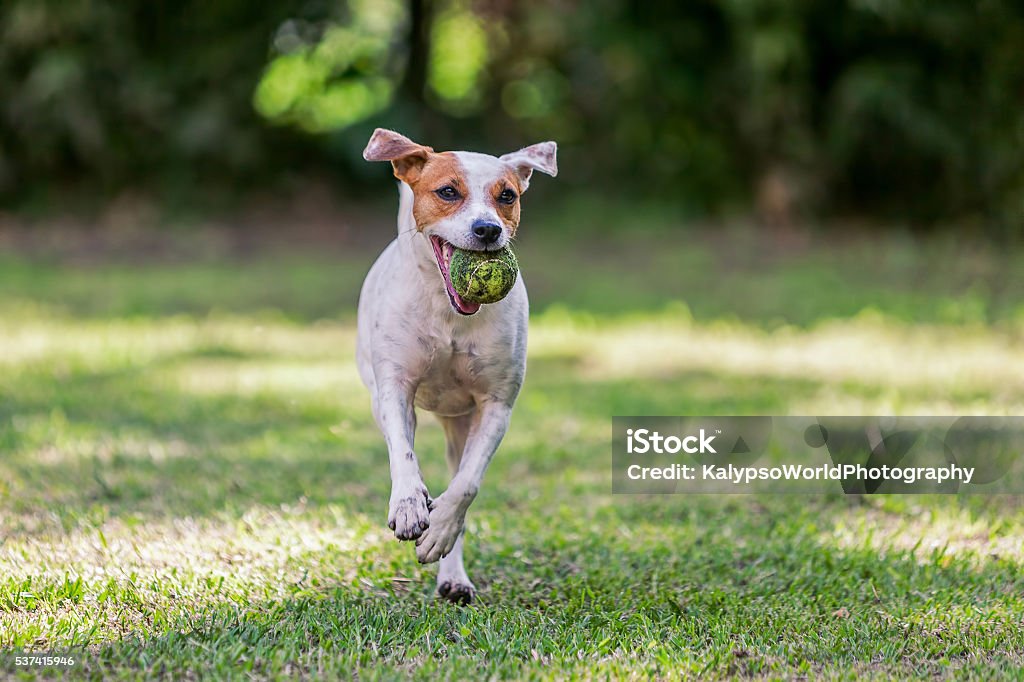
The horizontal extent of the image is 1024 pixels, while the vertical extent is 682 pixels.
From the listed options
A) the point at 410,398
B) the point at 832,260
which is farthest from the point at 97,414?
the point at 832,260

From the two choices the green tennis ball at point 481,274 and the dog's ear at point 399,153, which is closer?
A: the green tennis ball at point 481,274

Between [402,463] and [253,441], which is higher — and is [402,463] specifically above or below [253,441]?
above

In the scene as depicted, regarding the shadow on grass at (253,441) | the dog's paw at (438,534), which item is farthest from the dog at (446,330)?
the shadow on grass at (253,441)

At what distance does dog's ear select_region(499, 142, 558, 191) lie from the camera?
4.50 metres

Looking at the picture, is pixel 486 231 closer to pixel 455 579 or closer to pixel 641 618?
pixel 455 579

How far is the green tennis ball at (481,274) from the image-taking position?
4.01m

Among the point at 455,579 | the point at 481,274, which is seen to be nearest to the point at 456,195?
the point at 481,274

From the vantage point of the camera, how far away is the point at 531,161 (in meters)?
4.56

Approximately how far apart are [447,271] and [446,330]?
262 millimetres

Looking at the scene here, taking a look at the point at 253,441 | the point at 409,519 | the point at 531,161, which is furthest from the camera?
the point at 253,441

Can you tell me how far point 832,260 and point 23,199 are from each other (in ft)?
36.5

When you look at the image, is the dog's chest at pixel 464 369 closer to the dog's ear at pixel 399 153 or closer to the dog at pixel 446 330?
the dog at pixel 446 330

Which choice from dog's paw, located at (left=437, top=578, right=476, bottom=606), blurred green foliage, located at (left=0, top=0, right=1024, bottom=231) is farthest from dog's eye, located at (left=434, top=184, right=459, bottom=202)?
blurred green foliage, located at (left=0, top=0, right=1024, bottom=231)

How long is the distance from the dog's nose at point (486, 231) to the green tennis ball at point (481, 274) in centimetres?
4
